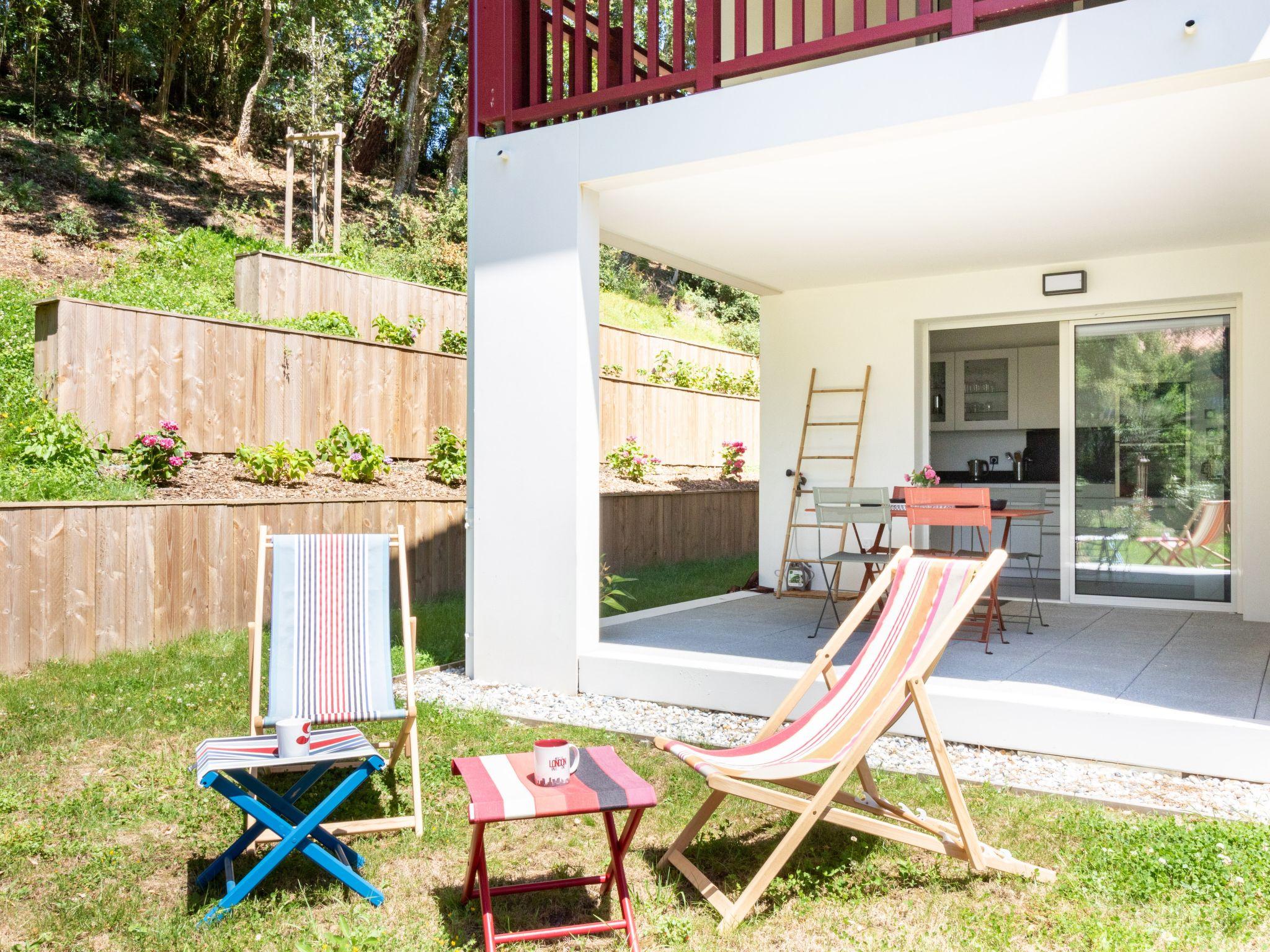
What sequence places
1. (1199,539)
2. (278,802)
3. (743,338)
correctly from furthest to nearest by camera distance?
1. (743,338)
2. (1199,539)
3. (278,802)

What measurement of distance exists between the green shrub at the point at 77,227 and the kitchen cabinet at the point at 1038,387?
10779 millimetres

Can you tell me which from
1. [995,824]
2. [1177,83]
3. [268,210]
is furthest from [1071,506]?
[268,210]

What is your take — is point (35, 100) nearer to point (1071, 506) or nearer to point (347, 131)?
point (347, 131)

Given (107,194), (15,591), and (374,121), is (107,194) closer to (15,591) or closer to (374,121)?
(374,121)

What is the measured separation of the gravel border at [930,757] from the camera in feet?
11.6

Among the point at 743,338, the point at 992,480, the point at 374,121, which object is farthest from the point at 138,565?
the point at 374,121

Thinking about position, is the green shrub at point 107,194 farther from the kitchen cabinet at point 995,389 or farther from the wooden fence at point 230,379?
the kitchen cabinet at point 995,389

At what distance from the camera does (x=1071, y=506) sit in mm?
7242

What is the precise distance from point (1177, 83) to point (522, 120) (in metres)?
3.25

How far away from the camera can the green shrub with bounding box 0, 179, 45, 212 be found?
1214 cm

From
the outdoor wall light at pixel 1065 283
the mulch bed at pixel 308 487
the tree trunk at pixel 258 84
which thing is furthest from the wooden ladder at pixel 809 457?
the tree trunk at pixel 258 84

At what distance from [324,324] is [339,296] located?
940 mm

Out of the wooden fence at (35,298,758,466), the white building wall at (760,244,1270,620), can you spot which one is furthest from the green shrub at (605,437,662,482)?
the white building wall at (760,244,1270,620)

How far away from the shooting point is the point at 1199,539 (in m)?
6.82
